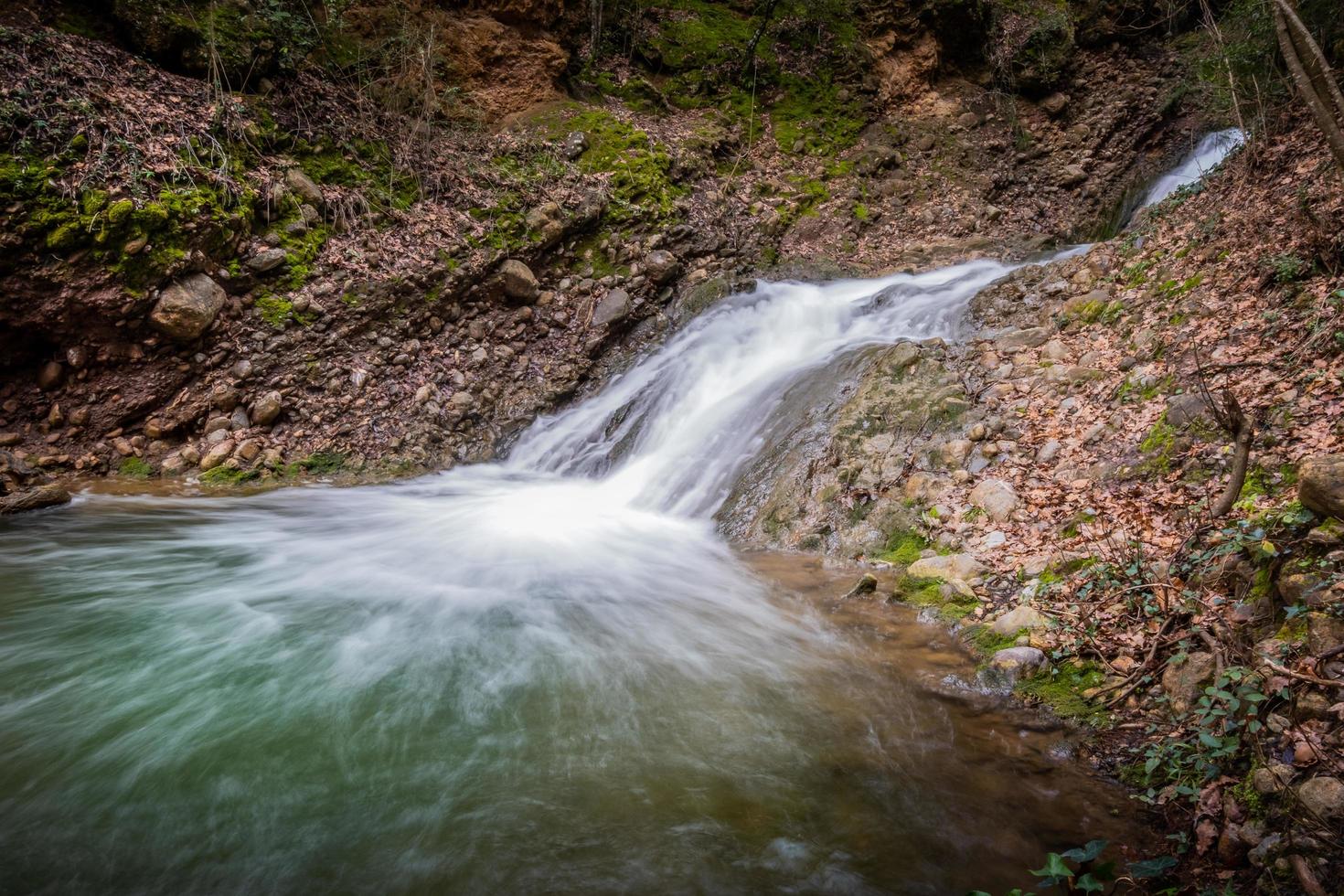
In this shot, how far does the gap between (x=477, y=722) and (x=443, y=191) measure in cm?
789

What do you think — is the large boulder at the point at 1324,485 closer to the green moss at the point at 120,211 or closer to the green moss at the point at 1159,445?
the green moss at the point at 1159,445

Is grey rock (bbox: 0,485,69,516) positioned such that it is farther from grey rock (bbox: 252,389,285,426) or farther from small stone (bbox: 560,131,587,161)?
small stone (bbox: 560,131,587,161)

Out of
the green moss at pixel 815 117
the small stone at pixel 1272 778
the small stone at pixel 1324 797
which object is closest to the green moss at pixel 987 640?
the small stone at pixel 1272 778


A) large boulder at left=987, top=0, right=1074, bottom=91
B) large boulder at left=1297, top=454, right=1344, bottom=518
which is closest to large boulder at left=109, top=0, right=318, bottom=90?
large boulder at left=1297, top=454, right=1344, bottom=518

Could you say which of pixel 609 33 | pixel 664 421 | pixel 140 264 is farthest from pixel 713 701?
pixel 609 33

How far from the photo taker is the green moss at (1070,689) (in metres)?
3.12

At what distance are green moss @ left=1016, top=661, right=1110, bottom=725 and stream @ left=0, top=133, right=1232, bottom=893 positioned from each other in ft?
0.57

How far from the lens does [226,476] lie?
22.1 ft

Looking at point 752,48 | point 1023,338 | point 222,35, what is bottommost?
point 1023,338

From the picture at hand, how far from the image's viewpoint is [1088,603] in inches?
142

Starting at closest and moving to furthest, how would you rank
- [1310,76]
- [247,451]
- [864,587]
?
[1310,76] < [864,587] < [247,451]

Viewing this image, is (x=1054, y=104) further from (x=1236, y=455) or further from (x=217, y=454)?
(x=217, y=454)

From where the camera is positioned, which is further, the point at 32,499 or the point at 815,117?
the point at 815,117

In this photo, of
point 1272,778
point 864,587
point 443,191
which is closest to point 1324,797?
point 1272,778
